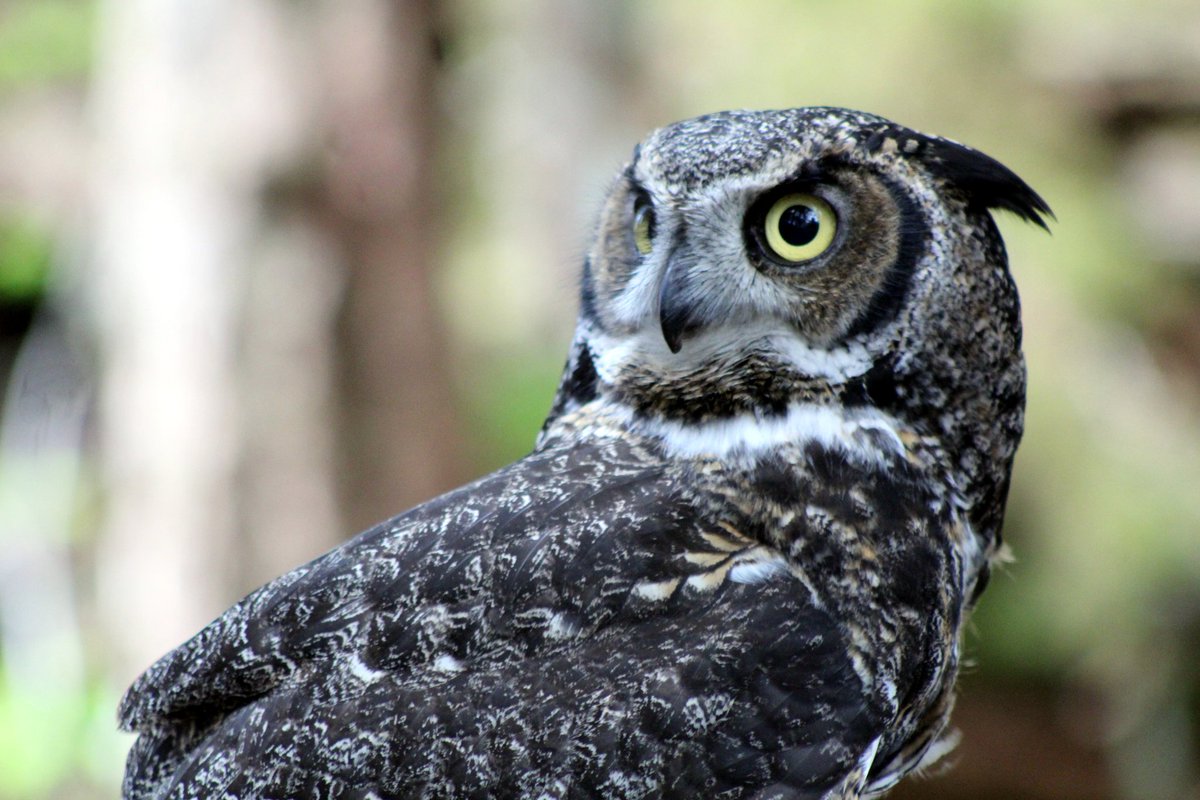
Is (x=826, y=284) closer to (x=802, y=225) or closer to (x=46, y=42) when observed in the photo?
(x=802, y=225)

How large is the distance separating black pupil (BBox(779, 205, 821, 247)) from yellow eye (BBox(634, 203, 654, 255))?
276 millimetres

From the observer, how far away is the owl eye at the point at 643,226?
2264mm

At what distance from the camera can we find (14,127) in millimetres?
8742

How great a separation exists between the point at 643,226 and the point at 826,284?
398 millimetres

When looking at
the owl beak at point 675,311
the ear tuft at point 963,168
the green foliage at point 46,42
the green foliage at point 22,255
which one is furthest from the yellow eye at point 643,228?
the green foliage at point 46,42

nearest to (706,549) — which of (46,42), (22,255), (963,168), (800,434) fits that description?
(800,434)

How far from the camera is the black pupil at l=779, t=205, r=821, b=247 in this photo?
206 cm

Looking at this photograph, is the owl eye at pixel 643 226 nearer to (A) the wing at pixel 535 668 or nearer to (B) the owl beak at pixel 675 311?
(B) the owl beak at pixel 675 311

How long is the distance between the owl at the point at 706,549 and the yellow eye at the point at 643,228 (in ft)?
0.07

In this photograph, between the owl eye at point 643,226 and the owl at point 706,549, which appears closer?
the owl at point 706,549

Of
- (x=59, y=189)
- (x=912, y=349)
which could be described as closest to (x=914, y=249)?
(x=912, y=349)

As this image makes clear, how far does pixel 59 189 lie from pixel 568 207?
331 centimetres

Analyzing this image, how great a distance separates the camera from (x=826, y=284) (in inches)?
81.0

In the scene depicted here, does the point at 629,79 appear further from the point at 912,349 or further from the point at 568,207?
the point at 912,349
